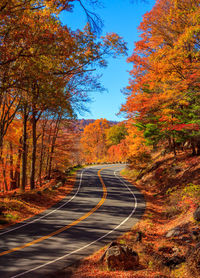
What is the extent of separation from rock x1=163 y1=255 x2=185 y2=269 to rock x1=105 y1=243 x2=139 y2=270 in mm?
1124

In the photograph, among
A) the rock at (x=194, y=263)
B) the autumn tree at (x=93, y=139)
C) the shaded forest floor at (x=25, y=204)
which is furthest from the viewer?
the autumn tree at (x=93, y=139)

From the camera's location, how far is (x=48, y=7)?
7602 mm

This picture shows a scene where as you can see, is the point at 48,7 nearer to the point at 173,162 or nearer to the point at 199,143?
the point at 199,143

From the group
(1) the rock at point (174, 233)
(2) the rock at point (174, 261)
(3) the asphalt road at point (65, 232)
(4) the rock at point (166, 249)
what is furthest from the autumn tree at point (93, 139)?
(2) the rock at point (174, 261)

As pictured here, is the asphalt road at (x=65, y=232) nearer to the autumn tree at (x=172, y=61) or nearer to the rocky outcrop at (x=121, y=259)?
the rocky outcrop at (x=121, y=259)

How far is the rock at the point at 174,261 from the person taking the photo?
7320 mm

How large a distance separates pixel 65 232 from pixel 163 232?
5459 mm

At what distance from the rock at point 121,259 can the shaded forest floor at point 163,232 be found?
0.79ft

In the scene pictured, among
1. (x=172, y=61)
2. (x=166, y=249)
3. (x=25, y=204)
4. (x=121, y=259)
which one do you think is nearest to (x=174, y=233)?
(x=166, y=249)

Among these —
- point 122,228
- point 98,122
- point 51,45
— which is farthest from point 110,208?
point 98,122

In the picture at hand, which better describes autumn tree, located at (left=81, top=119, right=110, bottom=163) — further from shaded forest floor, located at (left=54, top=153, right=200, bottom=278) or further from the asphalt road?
the asphalt road

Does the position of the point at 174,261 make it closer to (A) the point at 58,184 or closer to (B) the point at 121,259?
(B) the point at 121,259

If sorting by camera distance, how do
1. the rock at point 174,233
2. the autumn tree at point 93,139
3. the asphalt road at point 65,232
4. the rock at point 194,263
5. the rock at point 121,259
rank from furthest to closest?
the autumn tree at point 93,139 < the rock at point 174,233 < the asphalt road at point 65,232 < the rock at point 121,259 < the rock at point 194,263

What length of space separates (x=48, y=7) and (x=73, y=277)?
975 cm
